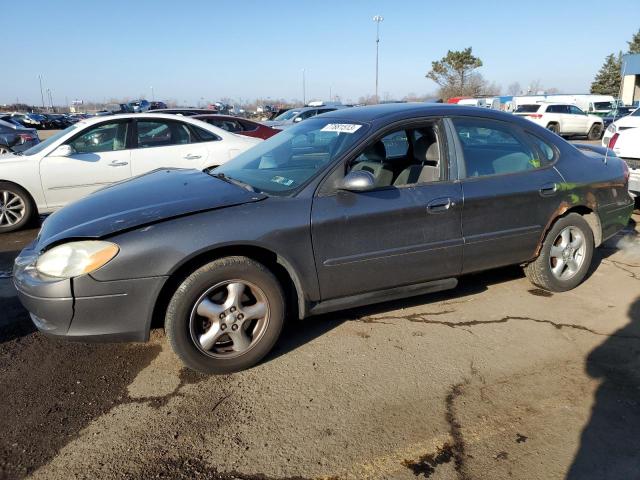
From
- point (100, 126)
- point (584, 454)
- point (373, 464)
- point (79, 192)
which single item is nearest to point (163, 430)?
point (373, 464)

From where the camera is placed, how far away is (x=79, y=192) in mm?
6648

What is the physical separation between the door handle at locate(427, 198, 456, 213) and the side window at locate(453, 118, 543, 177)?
1.07 feet

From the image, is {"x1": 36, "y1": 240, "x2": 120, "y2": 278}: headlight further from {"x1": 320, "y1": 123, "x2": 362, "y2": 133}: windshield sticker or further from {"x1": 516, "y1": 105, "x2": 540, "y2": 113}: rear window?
{"x1": 516, "y1": 105, "x2": 540, "y2": 113}: rear window

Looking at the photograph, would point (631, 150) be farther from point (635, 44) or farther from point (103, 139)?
point (635, 44)

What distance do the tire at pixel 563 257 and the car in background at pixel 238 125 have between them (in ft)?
23.6

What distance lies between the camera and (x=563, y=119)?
22.0 m

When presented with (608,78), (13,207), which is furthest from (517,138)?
(608,78)

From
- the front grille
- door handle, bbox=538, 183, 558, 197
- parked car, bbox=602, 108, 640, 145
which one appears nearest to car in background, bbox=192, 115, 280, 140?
parked car, bbox=602, 108, 640, 145

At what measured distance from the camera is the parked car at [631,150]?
20.9 feet

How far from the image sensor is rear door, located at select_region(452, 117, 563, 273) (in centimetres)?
372

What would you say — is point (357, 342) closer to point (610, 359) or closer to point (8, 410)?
point (610, 359)

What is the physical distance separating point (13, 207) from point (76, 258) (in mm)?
4650

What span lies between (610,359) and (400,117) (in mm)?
2163

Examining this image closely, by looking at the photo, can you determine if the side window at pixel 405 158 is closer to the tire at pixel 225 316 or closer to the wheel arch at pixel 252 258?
the wheel arch at pixel 252 258
